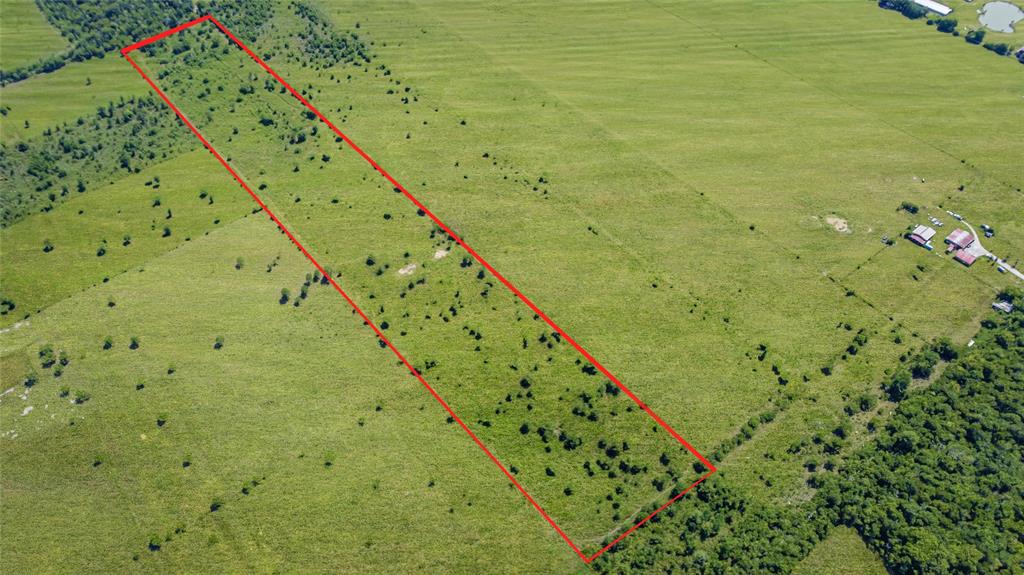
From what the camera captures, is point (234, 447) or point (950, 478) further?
point (234, 447)

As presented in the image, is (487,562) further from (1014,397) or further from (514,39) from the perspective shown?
(514,39)

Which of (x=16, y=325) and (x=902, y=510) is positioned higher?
(x=902, y=510)

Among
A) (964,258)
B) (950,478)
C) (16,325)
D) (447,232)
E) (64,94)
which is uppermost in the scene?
(964,258)

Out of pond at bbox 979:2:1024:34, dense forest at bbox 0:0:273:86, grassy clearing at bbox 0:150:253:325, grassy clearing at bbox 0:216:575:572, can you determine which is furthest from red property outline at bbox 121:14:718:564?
pond at bbox 979:2:1024:34

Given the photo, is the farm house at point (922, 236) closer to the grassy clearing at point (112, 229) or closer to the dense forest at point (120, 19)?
the grassy clearing at point (112, 229)

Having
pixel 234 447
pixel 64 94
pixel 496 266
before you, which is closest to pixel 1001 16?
pixel 496 266

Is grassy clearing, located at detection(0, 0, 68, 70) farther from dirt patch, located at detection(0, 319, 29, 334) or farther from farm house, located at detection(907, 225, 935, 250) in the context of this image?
farm house, located at detection(907, 225, 935, 250)

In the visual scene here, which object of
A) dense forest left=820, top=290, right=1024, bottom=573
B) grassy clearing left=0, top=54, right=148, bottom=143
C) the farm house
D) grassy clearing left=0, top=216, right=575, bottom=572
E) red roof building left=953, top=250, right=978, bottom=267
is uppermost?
the farm house

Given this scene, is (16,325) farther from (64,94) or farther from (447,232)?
(447,232)
